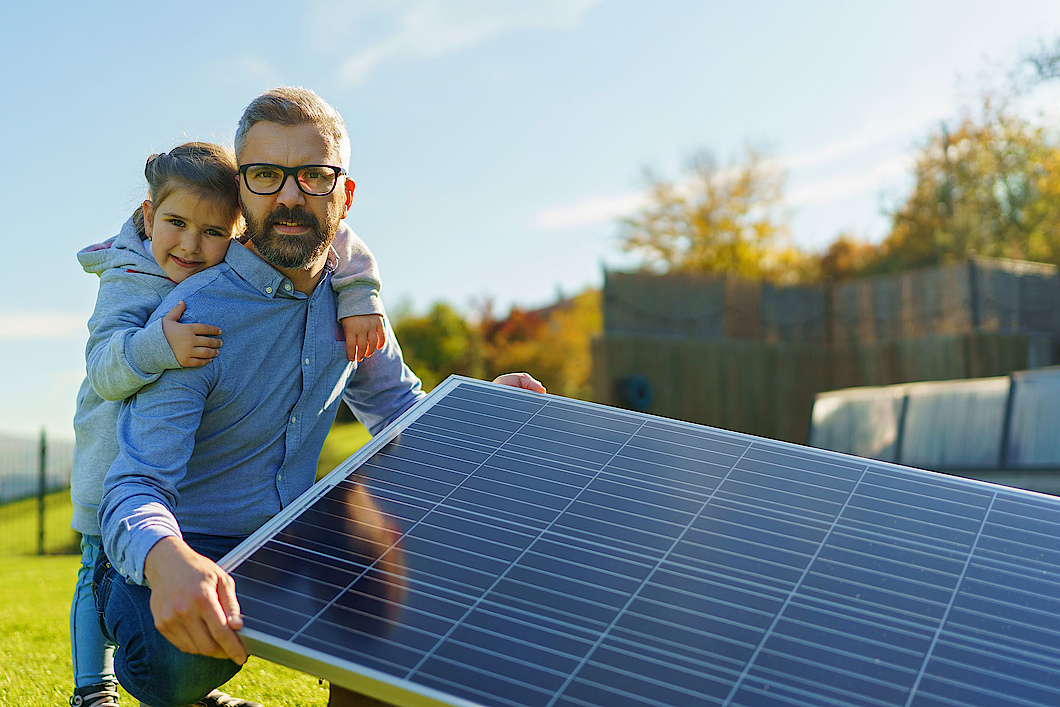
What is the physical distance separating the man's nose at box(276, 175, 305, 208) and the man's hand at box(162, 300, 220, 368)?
512mm

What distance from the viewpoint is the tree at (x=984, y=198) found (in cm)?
2383

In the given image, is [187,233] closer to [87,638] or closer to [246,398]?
[246,398]

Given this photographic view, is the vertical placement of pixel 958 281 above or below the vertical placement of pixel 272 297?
below

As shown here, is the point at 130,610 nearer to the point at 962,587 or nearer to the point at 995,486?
the point at 962,587

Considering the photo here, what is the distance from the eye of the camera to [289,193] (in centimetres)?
314

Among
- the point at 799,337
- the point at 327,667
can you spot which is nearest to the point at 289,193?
the point at 327,667

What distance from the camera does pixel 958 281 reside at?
16.3m

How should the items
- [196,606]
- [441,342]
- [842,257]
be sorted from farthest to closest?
[842,257] → [441,342] → [196,606]

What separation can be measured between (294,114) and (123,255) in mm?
1162

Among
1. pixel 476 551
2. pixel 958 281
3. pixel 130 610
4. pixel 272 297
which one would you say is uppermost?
pixel 272 297

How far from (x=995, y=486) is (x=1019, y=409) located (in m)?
8.50

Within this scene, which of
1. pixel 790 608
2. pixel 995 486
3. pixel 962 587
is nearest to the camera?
pixel 790 608

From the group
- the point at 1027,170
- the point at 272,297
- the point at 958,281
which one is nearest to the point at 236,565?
the point at 272,297

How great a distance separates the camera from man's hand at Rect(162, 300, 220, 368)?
2.92 m
